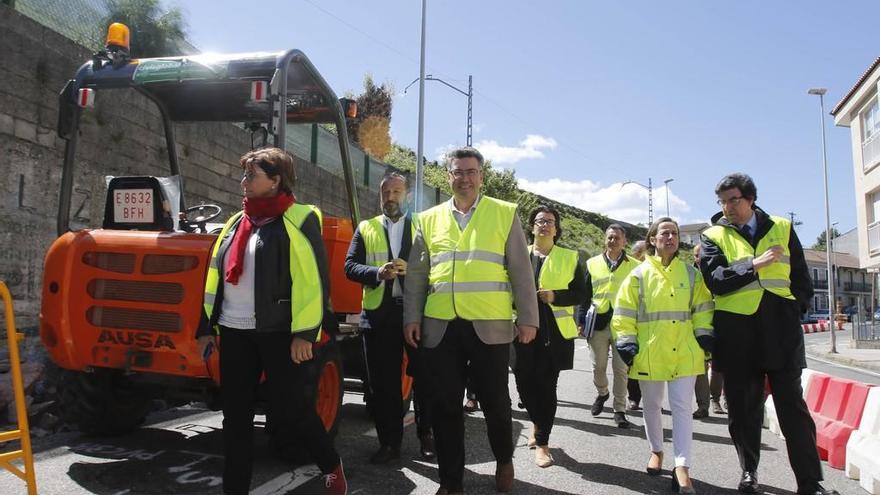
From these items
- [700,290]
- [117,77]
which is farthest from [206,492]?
[700,290]

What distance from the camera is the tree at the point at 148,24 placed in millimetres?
10000

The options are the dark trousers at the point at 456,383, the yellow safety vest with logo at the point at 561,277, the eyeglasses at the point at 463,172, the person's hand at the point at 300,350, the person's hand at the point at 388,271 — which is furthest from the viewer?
the yellow safety vest with logo at the point at 561,277

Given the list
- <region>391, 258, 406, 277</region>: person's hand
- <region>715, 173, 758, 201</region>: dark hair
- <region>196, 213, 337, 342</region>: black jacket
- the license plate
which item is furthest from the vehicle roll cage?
<region>715, 173, 758, 201</region>: dark hair

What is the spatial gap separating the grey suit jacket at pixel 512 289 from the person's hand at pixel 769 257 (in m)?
1.41

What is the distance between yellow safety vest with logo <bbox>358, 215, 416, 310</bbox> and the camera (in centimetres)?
463

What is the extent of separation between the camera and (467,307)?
12.1 ft

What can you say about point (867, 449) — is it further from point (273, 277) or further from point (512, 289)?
point (273, 277)

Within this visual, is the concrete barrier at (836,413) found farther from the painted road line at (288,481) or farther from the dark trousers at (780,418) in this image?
the painted road line at (288,481)

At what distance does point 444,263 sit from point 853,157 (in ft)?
110

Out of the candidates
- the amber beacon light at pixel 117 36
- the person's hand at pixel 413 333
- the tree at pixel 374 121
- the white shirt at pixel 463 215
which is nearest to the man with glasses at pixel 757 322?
the white shirt at pixel 463 215

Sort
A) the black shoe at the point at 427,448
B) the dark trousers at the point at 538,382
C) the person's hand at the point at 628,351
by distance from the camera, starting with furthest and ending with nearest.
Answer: the dark trousers at the point at 538,382 < the black shoe at the point at 427,448 < the person's hand at the point at 628,351

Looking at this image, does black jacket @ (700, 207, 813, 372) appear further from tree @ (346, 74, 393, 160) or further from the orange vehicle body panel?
tree @ (346, 74, 393, 160)

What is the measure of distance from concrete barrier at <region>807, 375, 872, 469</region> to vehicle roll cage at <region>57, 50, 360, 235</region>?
13.7ft

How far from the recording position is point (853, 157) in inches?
1213
